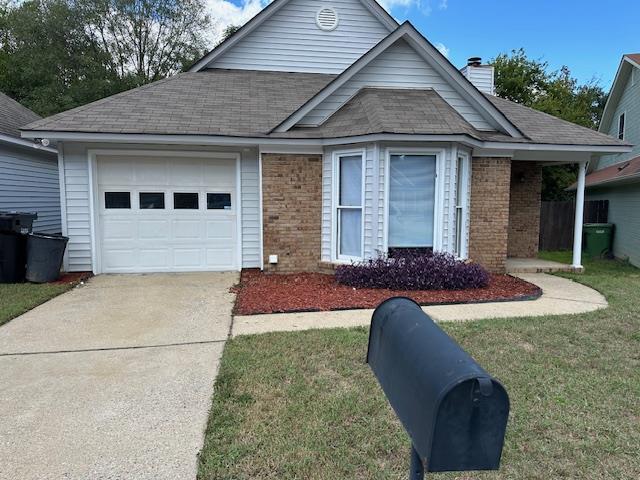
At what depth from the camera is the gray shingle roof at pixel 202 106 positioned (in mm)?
8125

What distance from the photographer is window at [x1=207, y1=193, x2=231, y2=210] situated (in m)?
9.16

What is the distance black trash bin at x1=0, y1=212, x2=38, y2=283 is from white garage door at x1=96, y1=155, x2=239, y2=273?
1.34 meters

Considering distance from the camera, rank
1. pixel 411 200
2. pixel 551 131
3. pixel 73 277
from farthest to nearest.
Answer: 1. pixel 551 131
2. pixel 73 277
3. pixel 411 200

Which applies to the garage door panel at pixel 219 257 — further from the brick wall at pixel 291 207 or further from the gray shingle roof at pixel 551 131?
the gray shingle roof at pixel 551 131

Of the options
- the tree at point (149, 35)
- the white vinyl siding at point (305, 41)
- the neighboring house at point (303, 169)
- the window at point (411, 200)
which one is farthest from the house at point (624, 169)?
the tree at point (149, 35)

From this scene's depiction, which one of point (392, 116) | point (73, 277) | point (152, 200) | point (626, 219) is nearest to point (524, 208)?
point (626, 219)

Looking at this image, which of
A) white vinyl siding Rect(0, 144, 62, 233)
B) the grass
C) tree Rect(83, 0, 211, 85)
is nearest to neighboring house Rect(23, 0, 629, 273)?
the grass

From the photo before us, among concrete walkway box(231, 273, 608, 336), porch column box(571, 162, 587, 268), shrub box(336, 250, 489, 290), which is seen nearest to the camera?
concrete walkway box(231, 273, 608, 336)

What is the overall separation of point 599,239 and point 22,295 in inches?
604

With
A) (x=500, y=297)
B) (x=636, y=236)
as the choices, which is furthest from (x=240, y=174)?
(x=636, y=236)

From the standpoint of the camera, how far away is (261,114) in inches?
364

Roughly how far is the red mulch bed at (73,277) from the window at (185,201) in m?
2.21

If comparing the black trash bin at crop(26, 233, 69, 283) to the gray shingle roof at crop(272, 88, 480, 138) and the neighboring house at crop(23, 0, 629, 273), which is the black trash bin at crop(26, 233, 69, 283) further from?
the gray shingle roof at crop(272, 88, 480, 138)

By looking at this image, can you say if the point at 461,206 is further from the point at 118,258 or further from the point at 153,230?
the point at 118,258
